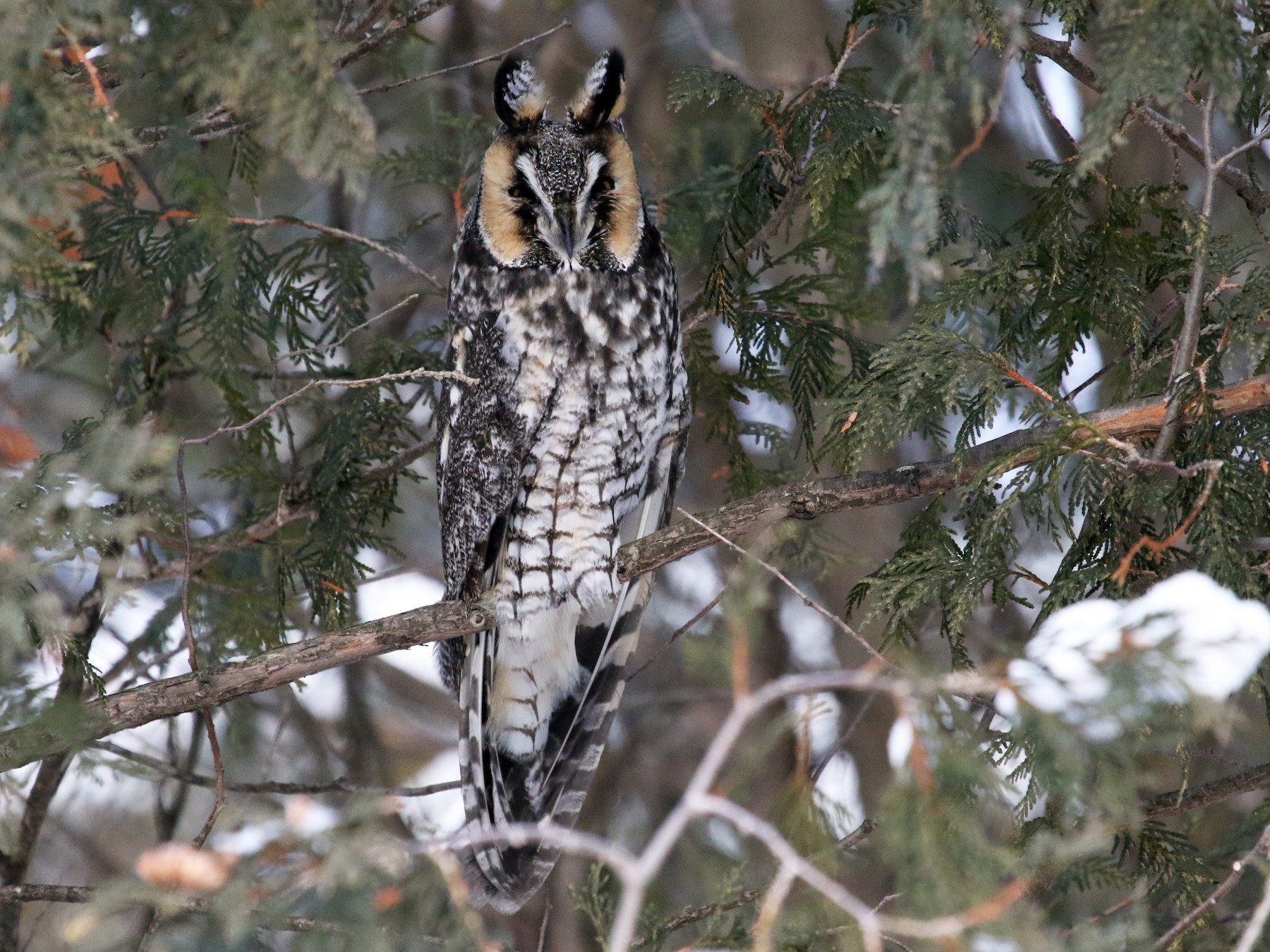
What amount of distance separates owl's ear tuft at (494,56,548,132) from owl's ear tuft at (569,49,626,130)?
7cm

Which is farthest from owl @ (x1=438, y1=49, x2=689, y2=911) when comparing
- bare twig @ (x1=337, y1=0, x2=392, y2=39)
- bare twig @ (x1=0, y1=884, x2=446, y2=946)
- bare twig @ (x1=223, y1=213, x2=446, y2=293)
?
bare twig @ (x1=0, y1=884, x2=446, y2=946)

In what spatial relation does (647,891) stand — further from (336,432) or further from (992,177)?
(992,177)

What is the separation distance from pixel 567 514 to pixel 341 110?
4.04 feet

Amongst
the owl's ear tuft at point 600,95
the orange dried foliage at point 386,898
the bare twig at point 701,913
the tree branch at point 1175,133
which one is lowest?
the orange dried foliage at point 386,898

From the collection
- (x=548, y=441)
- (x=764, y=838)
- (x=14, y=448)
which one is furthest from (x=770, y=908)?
(x=14, y=448)

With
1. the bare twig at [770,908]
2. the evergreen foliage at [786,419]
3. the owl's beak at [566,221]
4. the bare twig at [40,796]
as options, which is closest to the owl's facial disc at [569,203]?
the owl's beak at [566,221]

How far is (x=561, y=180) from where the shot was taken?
2158 millimetres

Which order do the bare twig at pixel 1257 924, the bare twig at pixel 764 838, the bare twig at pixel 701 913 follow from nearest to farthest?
the bare twig at pixel 764 838, the bare twig at pixel 1257 924, the bare twig at pixel 701 913

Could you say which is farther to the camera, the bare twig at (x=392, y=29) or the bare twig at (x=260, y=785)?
the bare twig at (x=260, y=785)

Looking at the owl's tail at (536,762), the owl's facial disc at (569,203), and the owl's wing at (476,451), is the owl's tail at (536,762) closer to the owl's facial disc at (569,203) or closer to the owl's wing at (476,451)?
the owl's wing at (476,451)

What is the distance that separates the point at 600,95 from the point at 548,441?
28.9 inches

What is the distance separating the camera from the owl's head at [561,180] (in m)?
2.18

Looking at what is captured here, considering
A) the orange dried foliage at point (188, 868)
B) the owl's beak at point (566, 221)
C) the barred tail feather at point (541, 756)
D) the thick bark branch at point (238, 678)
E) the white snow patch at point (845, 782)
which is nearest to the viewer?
the orange dried foliage at point (188, 868)

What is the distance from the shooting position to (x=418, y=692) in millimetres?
4332
